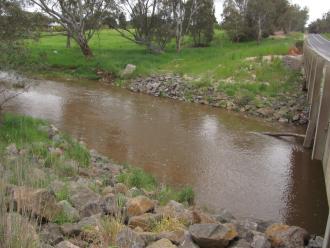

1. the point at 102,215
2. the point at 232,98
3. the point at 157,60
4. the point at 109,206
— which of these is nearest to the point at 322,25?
the point at 157,60

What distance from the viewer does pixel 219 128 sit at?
20.0 m

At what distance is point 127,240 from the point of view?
220 inches

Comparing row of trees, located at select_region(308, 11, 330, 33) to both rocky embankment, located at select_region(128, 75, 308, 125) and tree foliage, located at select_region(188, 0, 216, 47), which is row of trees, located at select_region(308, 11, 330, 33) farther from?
rocky embankment, located at select_region(128, 75, 308, 125)

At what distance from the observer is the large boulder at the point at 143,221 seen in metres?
7.21

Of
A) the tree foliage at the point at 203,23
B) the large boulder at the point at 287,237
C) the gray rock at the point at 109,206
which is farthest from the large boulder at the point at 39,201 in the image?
the tree foliage at the point at 203,23

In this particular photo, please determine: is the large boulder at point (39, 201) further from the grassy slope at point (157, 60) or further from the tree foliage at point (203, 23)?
the tree foliage at point (203, 23)

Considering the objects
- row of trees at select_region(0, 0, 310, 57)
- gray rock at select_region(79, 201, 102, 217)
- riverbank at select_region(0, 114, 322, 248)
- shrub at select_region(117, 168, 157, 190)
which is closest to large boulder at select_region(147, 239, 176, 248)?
riverbank at select_region(0, 114, 322, 248)

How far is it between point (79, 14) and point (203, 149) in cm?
2458

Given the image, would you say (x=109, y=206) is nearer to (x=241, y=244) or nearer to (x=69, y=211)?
(x=69, y=211)

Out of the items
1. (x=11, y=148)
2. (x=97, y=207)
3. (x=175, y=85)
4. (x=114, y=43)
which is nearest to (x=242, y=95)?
(x=175, y=85)

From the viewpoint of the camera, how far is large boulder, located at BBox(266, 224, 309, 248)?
25.1ft

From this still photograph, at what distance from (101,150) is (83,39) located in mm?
23403

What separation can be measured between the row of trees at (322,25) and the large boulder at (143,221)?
105 meters

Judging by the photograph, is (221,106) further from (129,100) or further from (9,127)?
(9,127)
